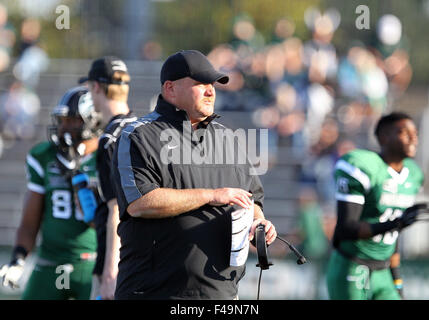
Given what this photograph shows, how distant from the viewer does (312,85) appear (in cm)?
1382

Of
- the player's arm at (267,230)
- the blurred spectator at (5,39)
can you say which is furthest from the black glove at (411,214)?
the blurred spectator at (5,39)

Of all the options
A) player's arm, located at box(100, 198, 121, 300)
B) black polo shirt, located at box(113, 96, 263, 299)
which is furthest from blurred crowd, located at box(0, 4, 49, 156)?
black polo shirt, located at box(113, 96, 263, 299)

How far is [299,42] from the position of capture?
14.4 m

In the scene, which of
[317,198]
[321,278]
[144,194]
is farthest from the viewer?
[317,198]

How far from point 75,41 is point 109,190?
12.9 metres

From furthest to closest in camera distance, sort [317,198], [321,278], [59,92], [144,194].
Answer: [59,92], [317,198], [321,278], [144,194]

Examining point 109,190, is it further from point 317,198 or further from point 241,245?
point 317,198

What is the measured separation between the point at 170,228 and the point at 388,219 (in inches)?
113

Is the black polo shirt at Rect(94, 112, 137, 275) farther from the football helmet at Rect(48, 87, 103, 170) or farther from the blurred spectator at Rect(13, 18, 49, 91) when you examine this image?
the blurred spectator at Rect(13, 18, 49, 91)

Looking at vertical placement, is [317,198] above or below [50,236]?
below

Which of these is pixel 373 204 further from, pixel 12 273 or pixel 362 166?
Result: pixel 12 273

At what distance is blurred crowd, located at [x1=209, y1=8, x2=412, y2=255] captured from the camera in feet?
45.0

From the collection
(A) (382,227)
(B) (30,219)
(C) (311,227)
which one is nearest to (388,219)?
(A) (382,227)
